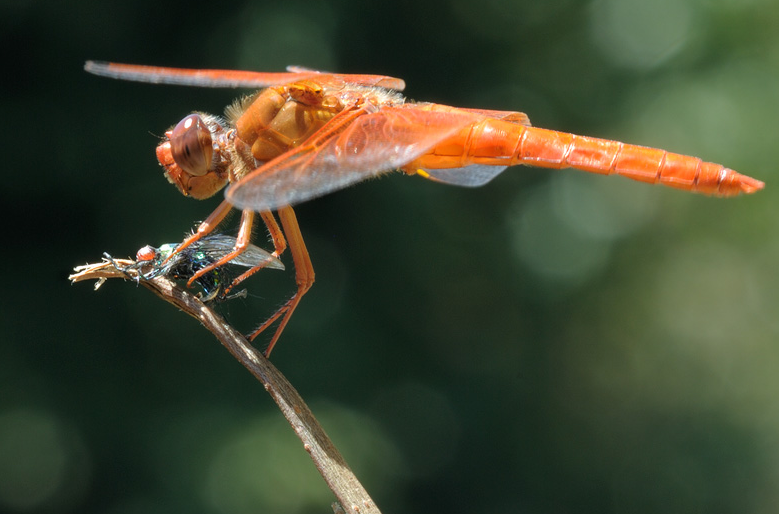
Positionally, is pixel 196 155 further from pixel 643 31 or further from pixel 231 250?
pixel 643 31

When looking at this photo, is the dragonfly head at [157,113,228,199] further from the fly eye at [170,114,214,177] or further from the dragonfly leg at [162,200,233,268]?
the dragonfly leg at [162,200,233,268]

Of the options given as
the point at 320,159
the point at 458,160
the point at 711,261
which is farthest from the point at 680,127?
the point at 320,159

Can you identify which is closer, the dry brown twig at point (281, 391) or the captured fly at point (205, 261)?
the dry brown twig at point (281, 391)

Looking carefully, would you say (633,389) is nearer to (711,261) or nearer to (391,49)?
(711,261)

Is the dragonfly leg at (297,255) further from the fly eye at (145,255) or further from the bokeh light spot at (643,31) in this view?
the bokeh light spot at (643,31)

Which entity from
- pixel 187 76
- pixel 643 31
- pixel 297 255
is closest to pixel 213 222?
pixel 297 255

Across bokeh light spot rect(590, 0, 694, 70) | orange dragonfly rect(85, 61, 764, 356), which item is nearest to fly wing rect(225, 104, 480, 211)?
orange dragonfly rect(85, 61, 764, 356)

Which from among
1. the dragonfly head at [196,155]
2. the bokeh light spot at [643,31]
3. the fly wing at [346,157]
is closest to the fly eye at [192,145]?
the dragonfly head at [196,155]
